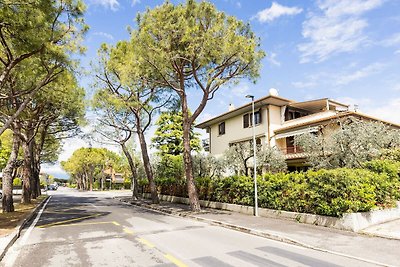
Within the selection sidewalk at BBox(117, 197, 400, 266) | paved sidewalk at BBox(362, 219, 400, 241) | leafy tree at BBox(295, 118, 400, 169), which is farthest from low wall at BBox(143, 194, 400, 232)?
leafy tree at BBox(295, 118, 400, 169)

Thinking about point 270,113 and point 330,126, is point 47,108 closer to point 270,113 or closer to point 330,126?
point 270,113

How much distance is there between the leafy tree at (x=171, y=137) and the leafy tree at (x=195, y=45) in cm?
2692

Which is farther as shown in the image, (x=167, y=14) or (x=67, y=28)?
(x=167, y=14)

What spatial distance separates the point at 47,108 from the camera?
21016 mm

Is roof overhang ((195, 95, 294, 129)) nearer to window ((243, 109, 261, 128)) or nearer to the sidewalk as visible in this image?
window ((243, 109, 261, 128))

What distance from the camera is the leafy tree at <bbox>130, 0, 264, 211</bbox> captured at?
14.7 meters

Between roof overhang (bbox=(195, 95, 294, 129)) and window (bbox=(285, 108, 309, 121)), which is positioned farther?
window (bbox=(285, 108, 309, 121))

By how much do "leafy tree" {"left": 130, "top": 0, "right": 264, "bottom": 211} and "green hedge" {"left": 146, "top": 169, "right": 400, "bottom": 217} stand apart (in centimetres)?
411

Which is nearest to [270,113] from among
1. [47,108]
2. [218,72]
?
[218,72]

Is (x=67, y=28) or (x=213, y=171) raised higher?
(x=67, y=28)

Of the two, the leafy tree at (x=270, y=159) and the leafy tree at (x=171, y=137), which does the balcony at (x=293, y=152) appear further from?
the leafy tree at (x=171, y=137)

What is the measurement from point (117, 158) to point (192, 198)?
58.7m

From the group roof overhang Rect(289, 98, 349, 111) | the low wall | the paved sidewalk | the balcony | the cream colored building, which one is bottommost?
the paved sidewalk

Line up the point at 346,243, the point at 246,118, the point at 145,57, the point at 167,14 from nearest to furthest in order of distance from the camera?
the point at 346,243
the point at 167,14
the point at 145,57
the point at 246,118
